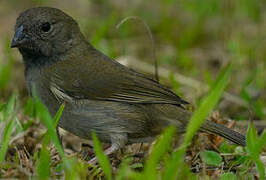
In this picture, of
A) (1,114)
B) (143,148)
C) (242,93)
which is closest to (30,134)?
(1,114)

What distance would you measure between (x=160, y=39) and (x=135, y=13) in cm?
63

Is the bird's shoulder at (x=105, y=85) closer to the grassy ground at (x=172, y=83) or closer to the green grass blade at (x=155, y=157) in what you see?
the grassy ground at (x=172, y=83)

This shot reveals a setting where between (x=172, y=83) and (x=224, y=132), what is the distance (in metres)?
1.67

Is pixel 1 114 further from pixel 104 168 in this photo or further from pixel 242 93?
pixel 242 93

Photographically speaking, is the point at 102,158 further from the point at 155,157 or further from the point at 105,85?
the point at 105,85

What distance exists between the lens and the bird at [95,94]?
4.54 metres

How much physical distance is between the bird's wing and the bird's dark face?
24cm

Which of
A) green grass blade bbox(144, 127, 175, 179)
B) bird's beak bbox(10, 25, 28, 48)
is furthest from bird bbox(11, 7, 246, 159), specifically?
green grass blade bbox(144, 127, 175, 179)

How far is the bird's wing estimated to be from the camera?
15.3 ft

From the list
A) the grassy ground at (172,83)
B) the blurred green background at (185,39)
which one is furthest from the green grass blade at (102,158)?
the blurred green background at (185,39)

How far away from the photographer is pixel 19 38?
189 inches

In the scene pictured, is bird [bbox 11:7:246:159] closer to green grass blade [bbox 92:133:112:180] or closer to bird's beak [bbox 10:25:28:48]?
bird's beak [bbox 10:25:28:48]

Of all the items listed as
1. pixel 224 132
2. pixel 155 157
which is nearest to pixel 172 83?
pixel 224 132

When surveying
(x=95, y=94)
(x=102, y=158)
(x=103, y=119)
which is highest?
(x=102, y=158)
